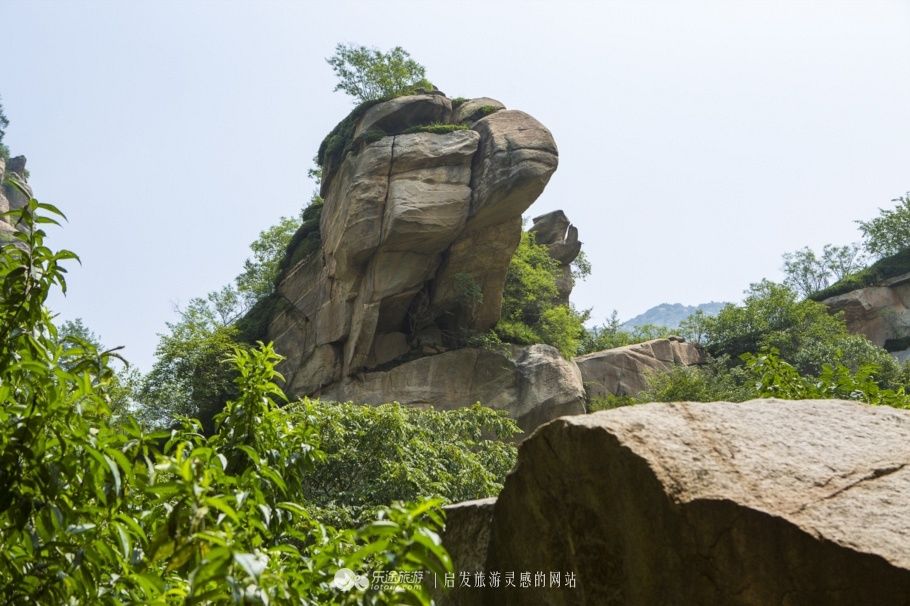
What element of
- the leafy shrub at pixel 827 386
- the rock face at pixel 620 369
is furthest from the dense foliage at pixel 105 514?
the rock face at pixel 620 369

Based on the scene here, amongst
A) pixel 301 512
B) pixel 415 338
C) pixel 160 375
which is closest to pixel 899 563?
pixel 301 512

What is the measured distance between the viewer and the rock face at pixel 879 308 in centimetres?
3447

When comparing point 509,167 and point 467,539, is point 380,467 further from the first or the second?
point 509,167

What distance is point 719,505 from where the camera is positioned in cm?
324

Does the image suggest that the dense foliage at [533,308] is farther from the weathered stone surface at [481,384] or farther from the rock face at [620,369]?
the rock face at [620,369]

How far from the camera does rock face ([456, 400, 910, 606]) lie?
3.07 metres

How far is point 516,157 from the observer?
23844mm

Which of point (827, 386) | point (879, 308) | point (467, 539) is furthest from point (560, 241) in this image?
point (467, 539)

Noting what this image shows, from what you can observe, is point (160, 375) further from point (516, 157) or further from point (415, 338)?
point (516, 157)

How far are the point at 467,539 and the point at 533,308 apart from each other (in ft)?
79.1

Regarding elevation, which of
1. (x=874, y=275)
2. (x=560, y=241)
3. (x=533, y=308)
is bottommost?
(x=533, y=308)

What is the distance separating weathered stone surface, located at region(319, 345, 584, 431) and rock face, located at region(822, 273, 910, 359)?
16448mm

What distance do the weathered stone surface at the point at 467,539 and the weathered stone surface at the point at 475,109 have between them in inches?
890

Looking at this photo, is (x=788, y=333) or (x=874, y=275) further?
(x=874, y=275)
